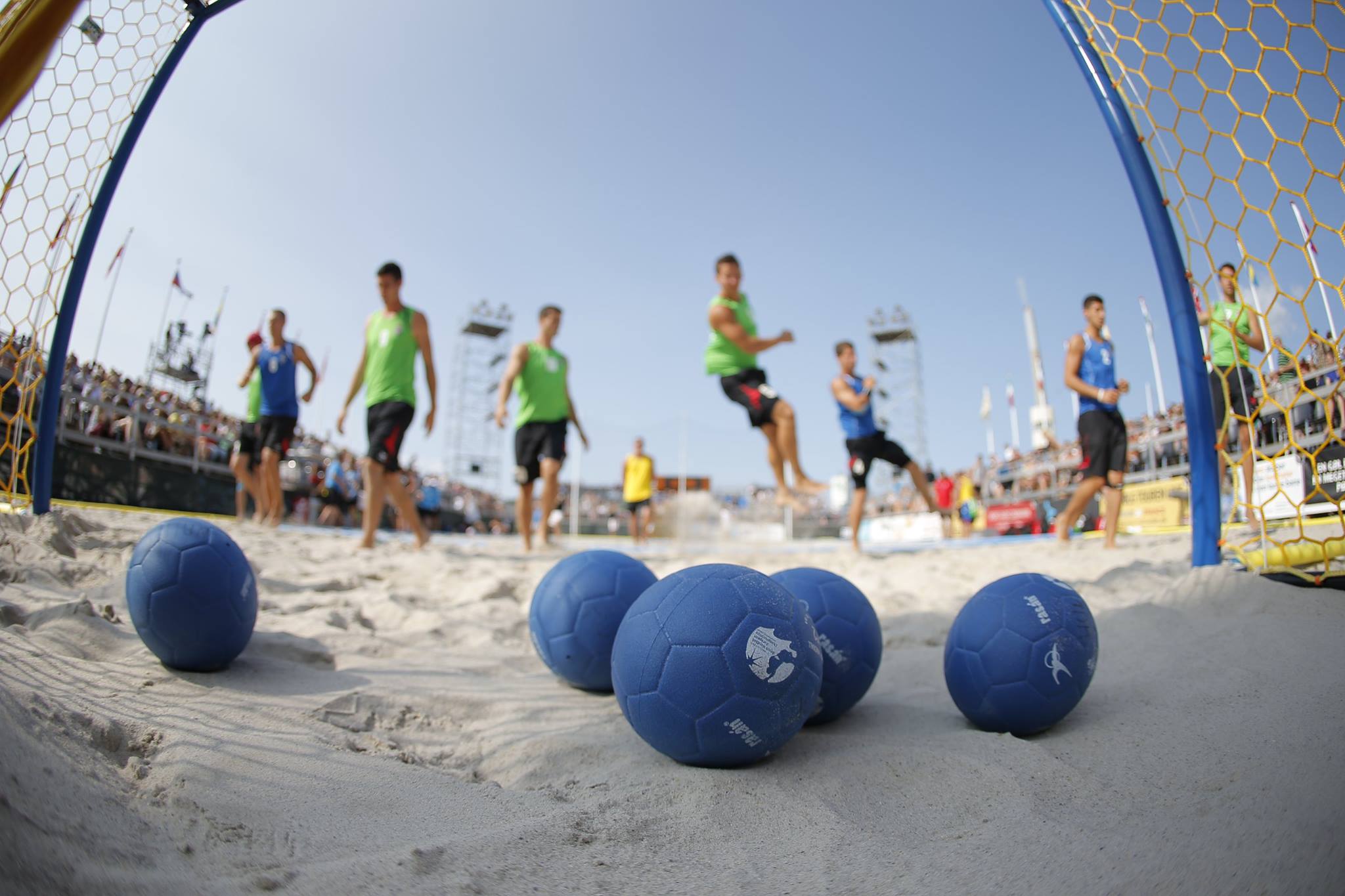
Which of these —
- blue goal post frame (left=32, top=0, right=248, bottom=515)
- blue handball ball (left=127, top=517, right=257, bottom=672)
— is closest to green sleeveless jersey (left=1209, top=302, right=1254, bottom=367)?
blue handball ball (left=127, top=517, right=257, bottom=672)

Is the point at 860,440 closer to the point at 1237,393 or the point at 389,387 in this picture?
the point at 1237,393

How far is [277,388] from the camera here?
6855 mm

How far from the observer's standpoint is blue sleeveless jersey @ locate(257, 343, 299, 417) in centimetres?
682

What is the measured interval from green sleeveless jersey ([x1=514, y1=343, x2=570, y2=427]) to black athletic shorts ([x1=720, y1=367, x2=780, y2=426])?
183 cm

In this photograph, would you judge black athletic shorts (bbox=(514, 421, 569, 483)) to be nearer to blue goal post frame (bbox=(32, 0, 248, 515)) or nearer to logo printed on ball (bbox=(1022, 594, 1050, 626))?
blue goal post frame (bbox=(32, 0, 248, 515))

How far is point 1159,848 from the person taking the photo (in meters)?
1.18

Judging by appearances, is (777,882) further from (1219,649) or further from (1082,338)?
(1082,338)

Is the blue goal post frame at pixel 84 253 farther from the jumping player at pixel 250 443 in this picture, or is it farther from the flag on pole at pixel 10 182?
the jumping player at pixel 250 443

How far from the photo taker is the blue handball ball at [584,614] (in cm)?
248

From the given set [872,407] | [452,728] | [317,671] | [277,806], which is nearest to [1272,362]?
[452,728]

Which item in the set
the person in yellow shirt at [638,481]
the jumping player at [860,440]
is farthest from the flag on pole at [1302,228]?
the person in yellow shirt at [638,481]

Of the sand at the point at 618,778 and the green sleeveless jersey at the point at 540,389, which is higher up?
the green sleeveless jersey at the point at 540,389

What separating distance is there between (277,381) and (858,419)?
5752 mm

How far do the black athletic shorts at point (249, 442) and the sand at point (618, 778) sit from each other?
4.78 metres
